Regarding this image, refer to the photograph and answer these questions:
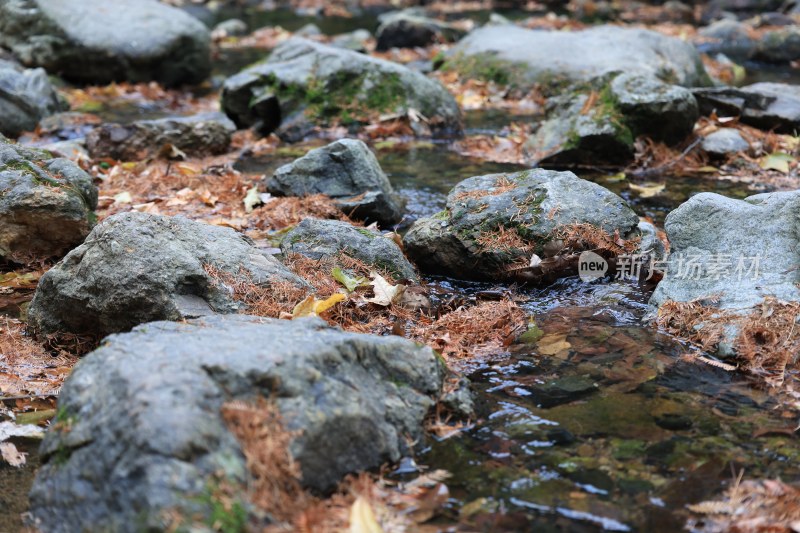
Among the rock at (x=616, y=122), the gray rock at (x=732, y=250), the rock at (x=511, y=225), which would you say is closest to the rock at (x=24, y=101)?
the rock at (x=511, y=225)

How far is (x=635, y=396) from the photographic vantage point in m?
3.54

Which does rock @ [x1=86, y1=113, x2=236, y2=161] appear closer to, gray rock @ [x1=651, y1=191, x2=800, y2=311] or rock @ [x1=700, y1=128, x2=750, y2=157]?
rock @ [x1=700, y1=128, x2=750, y2=157]

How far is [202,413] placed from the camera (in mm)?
2490

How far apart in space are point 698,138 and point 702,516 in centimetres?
623

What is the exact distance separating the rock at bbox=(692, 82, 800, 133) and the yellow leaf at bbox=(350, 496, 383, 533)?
7.58 m

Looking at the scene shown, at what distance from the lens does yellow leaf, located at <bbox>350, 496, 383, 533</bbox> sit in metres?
2.46

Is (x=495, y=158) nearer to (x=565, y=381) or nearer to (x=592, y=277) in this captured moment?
(x=592, y=277)

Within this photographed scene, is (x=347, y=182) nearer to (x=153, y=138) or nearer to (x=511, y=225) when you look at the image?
(x=511, y=225)

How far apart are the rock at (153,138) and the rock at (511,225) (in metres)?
3.97

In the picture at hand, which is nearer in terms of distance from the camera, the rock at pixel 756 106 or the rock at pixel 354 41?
the rock at pixel 756 106

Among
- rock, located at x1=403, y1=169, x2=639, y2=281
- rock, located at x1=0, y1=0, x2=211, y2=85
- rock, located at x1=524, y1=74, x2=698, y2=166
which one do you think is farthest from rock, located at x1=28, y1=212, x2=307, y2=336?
rock, located at x1=0, y1=0, x2=211, y2=85

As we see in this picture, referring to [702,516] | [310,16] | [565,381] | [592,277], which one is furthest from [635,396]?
[310,16]

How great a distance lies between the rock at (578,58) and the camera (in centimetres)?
1124

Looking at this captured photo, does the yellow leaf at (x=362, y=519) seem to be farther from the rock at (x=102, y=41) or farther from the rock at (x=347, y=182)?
the rock at (x=102, y=41)
